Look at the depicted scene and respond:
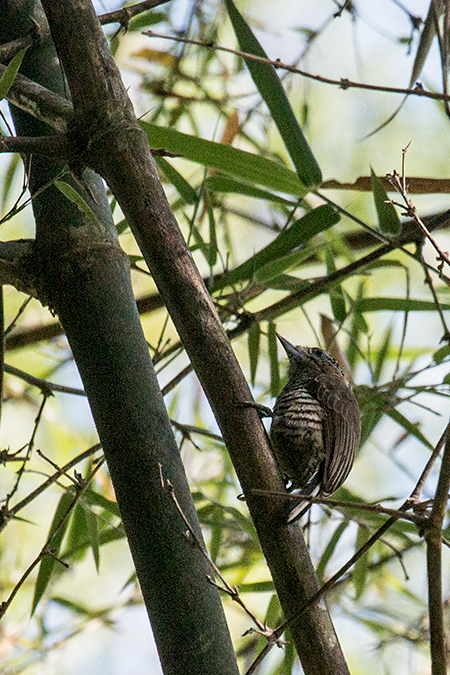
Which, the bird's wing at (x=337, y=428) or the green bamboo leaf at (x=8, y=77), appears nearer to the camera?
the green bamboo leaf at (x=8, y=77)

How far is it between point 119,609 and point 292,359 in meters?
1.22

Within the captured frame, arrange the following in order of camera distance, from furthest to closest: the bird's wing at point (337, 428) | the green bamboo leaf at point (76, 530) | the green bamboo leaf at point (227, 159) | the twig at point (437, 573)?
the green bamboo leaf at point (76, 530)
the bird's wing at point (337, 428)
the green bamboo leaf at point (227, 159)
the twig at point (437, 573)

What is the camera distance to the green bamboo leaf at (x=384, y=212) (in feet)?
6.32

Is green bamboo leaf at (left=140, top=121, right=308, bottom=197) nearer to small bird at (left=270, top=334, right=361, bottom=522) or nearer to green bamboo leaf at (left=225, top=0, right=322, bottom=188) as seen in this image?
green bamboo leaf at (left=225, top=0, right=322, bottom=188)

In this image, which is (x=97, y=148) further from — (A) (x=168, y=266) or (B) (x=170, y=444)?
(B) (x=170, y=444)

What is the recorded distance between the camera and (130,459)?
127 centimetres

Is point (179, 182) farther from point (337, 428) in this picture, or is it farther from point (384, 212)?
point (337, 428)

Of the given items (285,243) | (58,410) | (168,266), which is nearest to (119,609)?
(58,410)

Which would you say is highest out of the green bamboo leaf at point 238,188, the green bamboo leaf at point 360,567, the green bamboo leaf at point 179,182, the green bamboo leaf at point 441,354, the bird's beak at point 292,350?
the green bamboo leaf at point 179,182

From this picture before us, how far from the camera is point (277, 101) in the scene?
192cm

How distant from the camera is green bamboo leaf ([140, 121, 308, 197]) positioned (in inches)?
71.2

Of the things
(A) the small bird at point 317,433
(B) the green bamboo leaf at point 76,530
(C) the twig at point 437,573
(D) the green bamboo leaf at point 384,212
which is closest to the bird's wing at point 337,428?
(A) the small bird at point 317,433

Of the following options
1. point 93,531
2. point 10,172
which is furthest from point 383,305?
point 10,172

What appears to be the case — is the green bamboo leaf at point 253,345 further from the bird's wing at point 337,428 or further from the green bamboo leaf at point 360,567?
the green bamboo leaf at point 360,567
